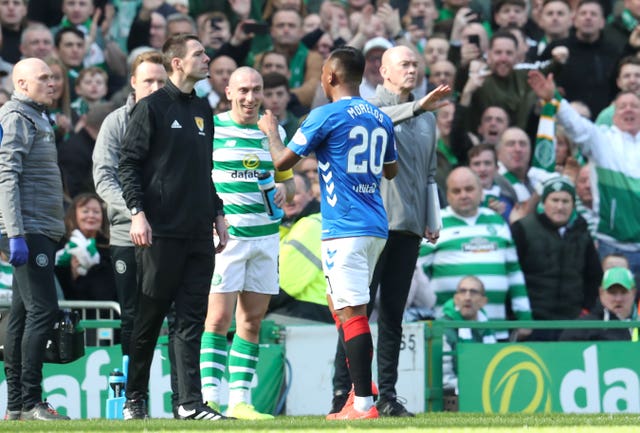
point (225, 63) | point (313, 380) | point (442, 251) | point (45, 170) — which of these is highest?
point (225, 63)

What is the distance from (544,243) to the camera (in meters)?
14.8

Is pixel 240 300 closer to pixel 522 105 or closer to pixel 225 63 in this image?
pixel 225 63

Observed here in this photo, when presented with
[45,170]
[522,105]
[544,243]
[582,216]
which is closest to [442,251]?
[544,243]

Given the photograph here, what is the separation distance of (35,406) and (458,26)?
10051 millimetres

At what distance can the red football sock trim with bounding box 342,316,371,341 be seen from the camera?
9.31 metres

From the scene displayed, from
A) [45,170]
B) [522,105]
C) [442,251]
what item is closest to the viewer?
[45,170]

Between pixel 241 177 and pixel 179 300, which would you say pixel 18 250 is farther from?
pixel 241 177

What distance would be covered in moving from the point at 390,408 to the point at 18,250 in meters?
2.72

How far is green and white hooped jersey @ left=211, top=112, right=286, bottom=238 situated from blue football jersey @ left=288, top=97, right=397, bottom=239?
0.83 m

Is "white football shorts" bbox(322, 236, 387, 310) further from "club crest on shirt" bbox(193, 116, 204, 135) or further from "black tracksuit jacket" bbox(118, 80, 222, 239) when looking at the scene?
"club crest on shirt" bbox(193, 116, 204, 135)

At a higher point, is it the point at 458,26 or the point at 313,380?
the point at 458,26

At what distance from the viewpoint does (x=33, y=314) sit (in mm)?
9820

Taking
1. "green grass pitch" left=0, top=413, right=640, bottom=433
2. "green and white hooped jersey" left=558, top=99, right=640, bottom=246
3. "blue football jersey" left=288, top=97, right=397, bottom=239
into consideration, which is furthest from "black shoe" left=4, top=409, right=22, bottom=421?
"green and white hooped jersey" left=558, top=99, right=640, bottom=246

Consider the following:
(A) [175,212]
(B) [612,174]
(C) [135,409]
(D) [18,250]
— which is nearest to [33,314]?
(D) [18,250]
